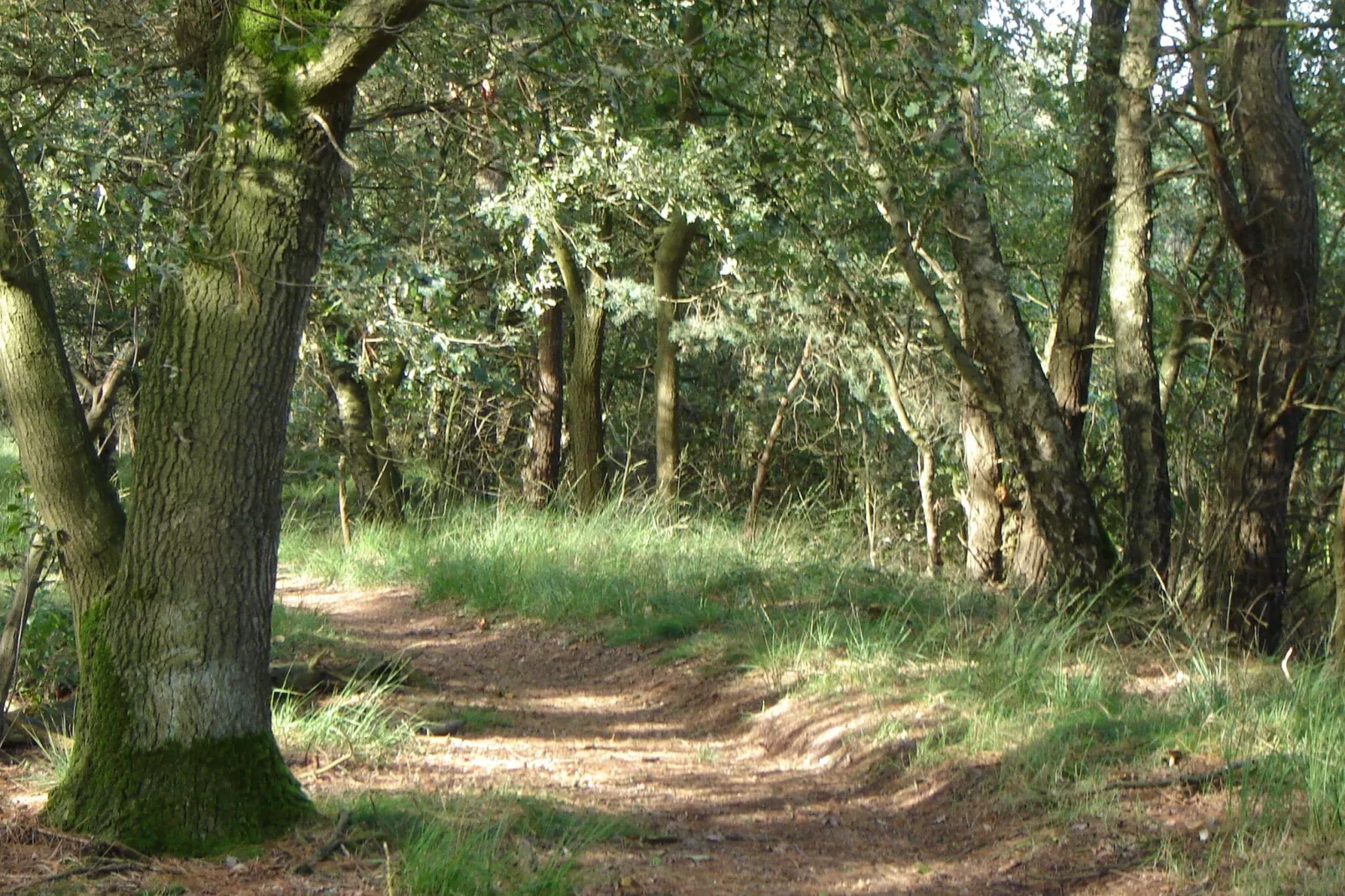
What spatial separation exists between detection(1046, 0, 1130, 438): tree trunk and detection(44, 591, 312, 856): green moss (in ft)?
23.0

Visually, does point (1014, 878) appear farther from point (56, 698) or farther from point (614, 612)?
point (614, 612)

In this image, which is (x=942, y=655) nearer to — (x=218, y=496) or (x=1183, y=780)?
(x=1183, y=780)

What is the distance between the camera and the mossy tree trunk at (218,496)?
4645 mm

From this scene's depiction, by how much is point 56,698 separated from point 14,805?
1.47 meters

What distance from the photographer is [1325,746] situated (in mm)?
5215

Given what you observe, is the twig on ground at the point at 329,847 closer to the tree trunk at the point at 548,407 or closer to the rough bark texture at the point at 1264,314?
the rough bark texture at the point at 1264,314

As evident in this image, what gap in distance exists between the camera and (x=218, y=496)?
4719mm

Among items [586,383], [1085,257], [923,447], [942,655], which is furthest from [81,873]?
[586,383]

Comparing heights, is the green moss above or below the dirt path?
above

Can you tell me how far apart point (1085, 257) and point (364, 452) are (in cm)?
808

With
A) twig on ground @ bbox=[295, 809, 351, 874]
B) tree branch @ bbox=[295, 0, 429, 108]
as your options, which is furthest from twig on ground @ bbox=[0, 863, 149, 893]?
tree branch @ bbox=[295, 0, 429, 108]

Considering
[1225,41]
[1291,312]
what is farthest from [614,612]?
[1225,41]

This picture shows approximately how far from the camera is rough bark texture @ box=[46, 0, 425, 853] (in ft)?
15.2

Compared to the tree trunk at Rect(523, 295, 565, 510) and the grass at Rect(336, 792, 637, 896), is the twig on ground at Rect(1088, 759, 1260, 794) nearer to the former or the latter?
the grass at Rect(336, 792, 637, 896)
